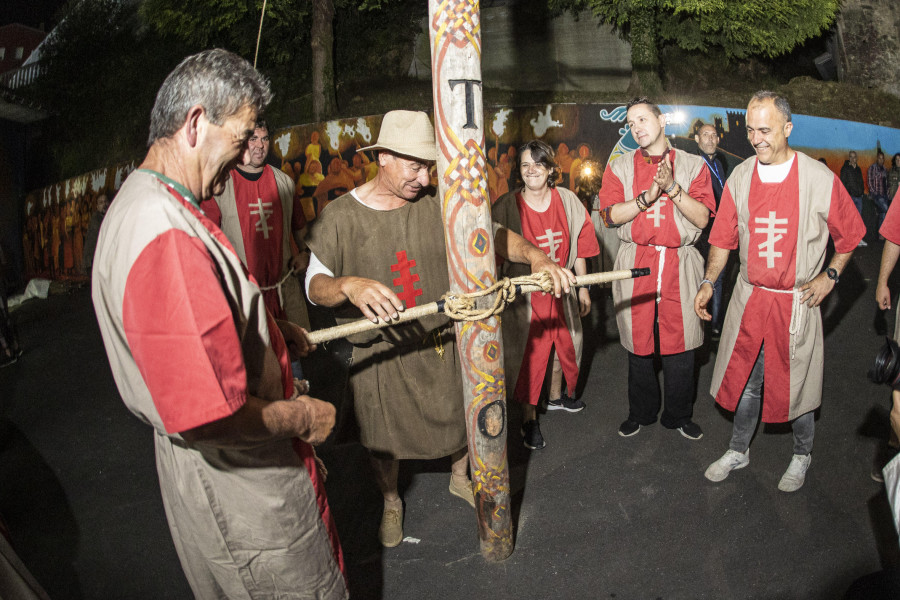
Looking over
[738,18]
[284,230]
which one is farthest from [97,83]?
[738,18]

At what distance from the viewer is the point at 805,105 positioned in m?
10.6

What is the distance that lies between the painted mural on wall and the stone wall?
13.4 feet

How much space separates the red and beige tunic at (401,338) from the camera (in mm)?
3020

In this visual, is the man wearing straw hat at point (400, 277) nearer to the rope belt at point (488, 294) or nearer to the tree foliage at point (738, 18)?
the rope belt at point (488, 294)

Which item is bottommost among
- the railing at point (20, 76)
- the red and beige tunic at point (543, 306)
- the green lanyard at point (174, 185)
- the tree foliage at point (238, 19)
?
the red and beige tunic at point (543, 306)

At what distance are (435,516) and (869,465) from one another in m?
2.67

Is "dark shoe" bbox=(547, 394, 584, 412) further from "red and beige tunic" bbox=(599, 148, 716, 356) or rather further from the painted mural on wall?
the painted mural on wall

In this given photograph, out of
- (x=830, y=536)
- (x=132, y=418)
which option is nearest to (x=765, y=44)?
(x=830, y=536)

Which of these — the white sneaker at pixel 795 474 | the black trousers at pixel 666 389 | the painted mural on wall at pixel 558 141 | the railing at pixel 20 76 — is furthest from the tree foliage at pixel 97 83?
the white sneaker at pixel 795 474

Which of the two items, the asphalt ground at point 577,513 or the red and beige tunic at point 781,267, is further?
the red and beige tunic at point 781,267

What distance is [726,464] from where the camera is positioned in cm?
374

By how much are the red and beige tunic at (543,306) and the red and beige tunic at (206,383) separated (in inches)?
96.2

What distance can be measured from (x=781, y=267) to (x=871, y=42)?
1316 cm

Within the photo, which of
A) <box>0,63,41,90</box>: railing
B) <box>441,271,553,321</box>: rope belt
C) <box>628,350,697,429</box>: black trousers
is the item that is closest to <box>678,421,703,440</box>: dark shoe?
<box>628,350,697,429</box>: black trousers
